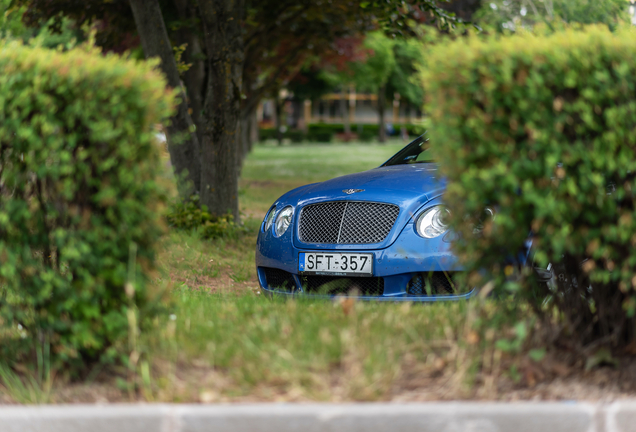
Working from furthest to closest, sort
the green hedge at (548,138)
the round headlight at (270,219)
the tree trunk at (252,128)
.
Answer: the tree trunk at (252,128)
the round headlight at (270,219)
the green hedge at (548,138)

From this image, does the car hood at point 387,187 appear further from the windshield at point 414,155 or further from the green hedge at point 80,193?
the green hedge at point 80,193

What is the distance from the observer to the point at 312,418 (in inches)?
96.4

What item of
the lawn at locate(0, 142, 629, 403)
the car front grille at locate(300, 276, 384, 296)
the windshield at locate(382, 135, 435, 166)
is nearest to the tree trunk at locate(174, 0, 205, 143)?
the windshield at locate(382, 135, 435, 166)

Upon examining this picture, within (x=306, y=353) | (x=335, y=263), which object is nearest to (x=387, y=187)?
(x=335, y=263)

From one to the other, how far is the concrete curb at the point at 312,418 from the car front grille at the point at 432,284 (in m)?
1.67

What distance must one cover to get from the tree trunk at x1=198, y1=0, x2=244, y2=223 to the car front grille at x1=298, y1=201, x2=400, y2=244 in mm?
3997

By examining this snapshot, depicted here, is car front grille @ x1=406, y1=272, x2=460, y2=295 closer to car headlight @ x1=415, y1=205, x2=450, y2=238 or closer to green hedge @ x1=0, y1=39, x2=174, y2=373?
car headlight @ x1=415, y1=205, x2=450, y2=238

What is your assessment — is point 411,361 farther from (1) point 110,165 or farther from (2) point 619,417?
(1) point 110,165

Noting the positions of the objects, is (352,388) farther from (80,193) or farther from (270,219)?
(270,219)

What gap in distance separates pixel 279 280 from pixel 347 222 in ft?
2.40

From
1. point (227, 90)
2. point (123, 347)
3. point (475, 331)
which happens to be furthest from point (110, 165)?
point (227, 90)

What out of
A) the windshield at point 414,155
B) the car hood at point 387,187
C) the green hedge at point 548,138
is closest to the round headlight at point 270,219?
the car hood at point 387,187

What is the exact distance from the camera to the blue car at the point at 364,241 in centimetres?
420

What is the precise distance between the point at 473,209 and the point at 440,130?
1.20 feet
